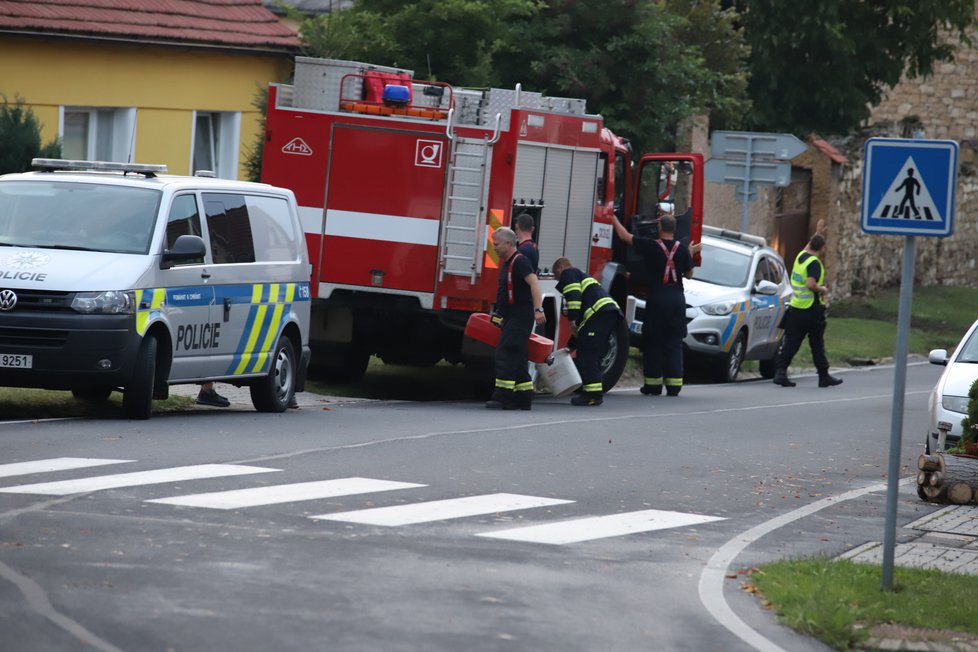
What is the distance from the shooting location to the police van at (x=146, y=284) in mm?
12584

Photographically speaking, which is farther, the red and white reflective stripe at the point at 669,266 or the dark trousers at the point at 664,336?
the dark trousers at the point at 664,336

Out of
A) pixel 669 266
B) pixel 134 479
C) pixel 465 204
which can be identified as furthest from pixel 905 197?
pixel 669 266

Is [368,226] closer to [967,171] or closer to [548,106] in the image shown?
[548,106]

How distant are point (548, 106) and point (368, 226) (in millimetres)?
2253

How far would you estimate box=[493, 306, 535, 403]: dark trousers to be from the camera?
16.4m

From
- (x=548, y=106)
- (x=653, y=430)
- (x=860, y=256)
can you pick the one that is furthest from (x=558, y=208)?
(x=860, y=256)

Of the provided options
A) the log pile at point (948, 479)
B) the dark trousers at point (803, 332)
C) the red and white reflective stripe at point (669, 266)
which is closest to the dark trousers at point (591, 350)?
the red and white reflective stripe at point (669, 266)

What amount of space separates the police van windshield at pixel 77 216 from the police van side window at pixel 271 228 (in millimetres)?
1273

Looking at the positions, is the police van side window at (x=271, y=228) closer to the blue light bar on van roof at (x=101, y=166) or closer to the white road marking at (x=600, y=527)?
the blue light bar on van roof at (x=101, y=166)

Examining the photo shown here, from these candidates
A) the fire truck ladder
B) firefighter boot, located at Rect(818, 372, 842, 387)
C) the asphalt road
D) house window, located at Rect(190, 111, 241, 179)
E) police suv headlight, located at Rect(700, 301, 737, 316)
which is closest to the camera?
the asphalt road

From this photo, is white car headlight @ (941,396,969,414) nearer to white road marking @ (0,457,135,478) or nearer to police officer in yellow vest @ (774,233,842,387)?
white road marking @ (0,457,135,478)

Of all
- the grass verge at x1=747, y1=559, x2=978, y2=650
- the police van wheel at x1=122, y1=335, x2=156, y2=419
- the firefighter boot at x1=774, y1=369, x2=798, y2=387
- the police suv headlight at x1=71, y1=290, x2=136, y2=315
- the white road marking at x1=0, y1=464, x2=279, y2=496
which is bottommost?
the firefighter boot at x1=774, y1=369, x2=798, y2=387

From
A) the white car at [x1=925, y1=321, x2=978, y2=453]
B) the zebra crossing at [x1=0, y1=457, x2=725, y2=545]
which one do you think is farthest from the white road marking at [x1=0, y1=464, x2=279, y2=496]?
the white car at [x1=925, y1=321, x2=978, y2=453]

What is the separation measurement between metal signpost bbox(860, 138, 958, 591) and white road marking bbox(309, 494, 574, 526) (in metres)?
2.38
